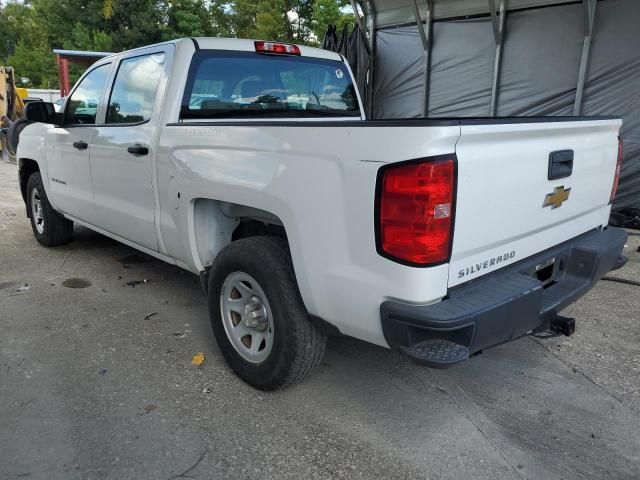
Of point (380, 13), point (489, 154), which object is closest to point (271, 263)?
point (489, 154)

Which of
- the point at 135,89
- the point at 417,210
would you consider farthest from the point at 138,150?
the point at 417,210

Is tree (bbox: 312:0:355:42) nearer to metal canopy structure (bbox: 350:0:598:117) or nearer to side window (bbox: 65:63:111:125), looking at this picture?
metal canopy structure (bbox: 350:0:598:117)

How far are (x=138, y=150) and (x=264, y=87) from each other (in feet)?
3.29

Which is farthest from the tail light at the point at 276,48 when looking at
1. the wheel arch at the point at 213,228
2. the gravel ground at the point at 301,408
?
the gravel ground at the point at 301,408

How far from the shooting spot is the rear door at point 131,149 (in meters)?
3.55

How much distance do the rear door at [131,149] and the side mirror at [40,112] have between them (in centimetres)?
83

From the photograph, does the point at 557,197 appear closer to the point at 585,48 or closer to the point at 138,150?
the point at 138,150

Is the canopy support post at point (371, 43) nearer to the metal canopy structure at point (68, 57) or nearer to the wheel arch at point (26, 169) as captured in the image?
the wheel arch at point (26, 169)

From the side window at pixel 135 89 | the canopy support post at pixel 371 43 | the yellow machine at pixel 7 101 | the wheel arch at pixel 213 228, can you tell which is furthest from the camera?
the yellow machine at pixel 7 101

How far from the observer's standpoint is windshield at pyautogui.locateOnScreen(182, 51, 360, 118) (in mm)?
3506

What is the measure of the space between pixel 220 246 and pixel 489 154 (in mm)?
1823

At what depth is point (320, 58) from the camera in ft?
13.9

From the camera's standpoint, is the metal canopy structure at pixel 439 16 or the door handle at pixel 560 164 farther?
the metal canopy structure at pixel 439 16

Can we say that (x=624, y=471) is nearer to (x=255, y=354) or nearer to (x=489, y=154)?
(x=489, y=154)
